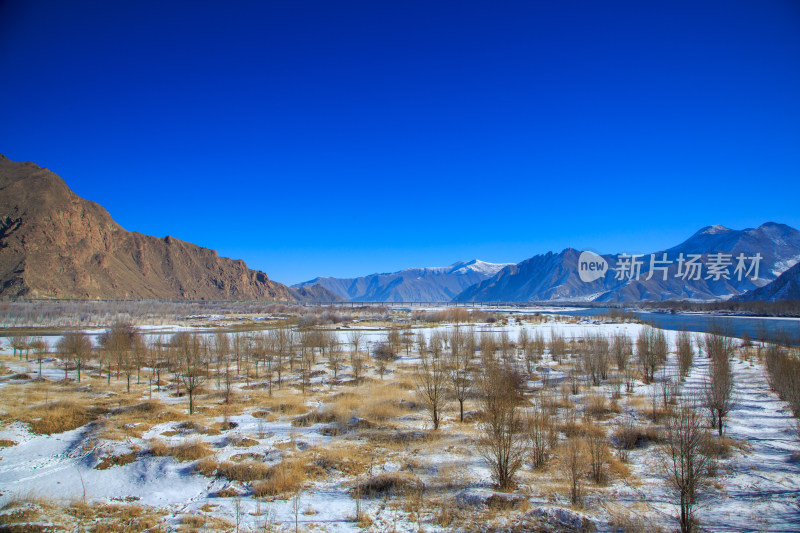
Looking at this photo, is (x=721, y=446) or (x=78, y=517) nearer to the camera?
(x=78, y=517)

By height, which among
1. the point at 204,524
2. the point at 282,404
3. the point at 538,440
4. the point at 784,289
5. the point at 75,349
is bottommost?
the point at 282,404

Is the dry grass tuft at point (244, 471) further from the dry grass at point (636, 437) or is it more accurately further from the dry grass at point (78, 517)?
the dry grass at point (636, 437)

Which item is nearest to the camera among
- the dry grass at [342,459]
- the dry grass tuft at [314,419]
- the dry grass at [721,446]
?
the dry grass at [342,459]

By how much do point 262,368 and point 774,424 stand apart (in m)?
36.2

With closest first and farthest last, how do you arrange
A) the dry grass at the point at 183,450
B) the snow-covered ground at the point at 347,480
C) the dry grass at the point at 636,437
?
1. the snow-covered ground at the point at 347,480
2. the dry grass at the point at 183,450
3. the dry grass at the point at 636,437

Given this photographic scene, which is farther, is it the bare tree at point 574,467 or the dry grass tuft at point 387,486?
the dry grass tuft at point 387,486

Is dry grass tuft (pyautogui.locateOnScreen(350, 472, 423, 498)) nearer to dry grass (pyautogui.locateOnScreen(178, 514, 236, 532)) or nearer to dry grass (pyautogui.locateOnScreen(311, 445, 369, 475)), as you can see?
dry grass (pyautogui.locateOnScreen(311, 445, 369, 475))

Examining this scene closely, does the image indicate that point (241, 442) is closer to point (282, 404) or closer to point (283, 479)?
point (283, 479)

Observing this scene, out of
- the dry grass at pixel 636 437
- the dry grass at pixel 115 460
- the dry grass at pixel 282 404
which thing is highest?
the dry grass at pixel 115 460

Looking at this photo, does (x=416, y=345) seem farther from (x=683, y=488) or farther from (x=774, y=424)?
(x=683, y=488)

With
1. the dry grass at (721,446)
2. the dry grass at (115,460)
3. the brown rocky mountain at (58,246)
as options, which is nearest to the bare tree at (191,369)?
the dry grass at (115,460)

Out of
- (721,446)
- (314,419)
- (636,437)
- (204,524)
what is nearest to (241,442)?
(314,419)

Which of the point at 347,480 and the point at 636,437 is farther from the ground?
the point at 347,480

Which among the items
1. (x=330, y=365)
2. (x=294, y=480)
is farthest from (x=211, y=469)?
(x=330, y=365)
